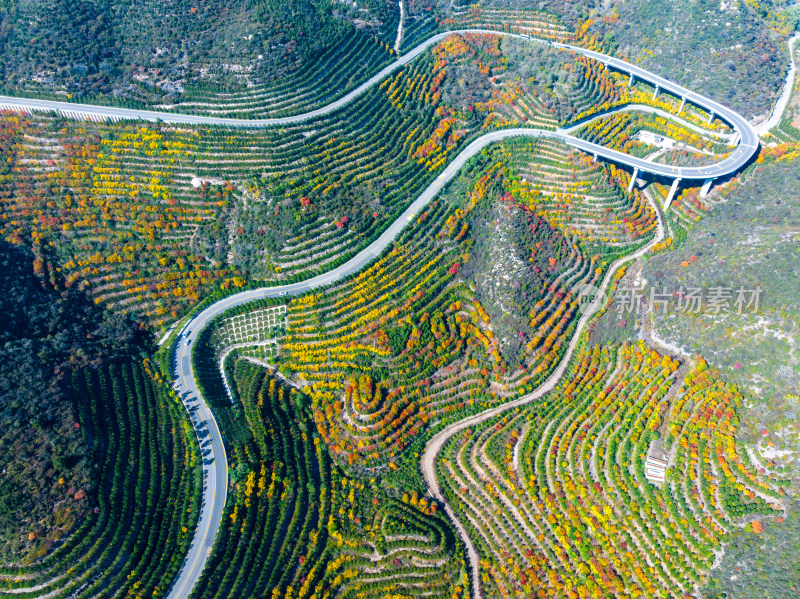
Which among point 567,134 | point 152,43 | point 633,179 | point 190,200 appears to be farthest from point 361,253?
point 633,179

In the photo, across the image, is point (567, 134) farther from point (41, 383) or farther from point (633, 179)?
point (41, 383)

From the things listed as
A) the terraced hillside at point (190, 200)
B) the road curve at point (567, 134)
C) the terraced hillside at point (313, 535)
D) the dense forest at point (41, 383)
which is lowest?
the terraced hillside at point (313, 535)

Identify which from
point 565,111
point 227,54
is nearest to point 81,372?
point 227,54

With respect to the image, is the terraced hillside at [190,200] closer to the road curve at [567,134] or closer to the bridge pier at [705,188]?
the road curve at [567,134]

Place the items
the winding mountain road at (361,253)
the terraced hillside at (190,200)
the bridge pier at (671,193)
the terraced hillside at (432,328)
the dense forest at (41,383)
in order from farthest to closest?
1. the bridge pier at (671,193)
2. the terraced hillside at (190,200)
3. the terraced hillside at (432,328)
4. the winding mountain road at (361,253)
5. the dense forest at (41,383)


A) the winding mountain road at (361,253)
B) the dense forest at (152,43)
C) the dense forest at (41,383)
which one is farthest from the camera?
the dense forest at (152,43)

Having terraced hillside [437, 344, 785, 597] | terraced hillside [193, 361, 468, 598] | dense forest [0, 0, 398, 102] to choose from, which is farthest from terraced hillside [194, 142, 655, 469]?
dense forest [0, 0, 398, 102]

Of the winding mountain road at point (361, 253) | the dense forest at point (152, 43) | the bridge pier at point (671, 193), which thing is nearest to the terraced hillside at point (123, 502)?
the winding mountain road at point (361, 253)
